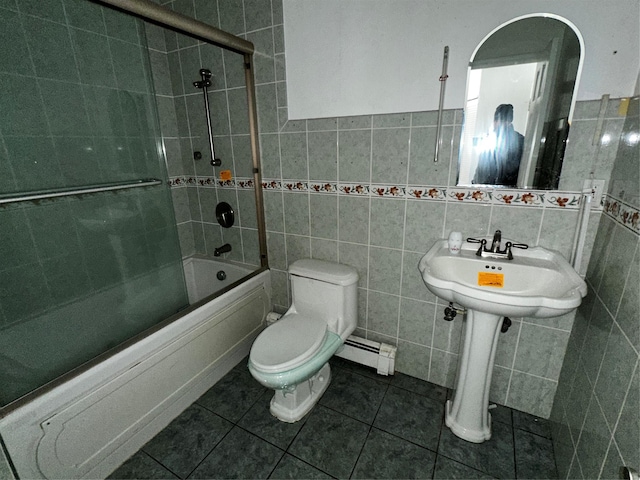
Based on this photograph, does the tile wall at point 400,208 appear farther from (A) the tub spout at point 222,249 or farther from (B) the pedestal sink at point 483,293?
(A) the tub spout at point 222,249

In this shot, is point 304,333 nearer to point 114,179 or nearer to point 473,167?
point 473,167

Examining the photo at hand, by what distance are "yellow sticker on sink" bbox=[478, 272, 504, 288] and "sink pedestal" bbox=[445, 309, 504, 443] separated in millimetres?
128

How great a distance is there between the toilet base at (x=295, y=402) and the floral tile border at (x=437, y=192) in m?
1.00

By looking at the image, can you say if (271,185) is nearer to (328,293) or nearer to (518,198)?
(328,293)

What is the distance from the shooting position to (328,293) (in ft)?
5.40

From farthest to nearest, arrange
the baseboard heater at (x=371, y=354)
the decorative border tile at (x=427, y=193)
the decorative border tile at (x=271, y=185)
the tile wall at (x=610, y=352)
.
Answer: the decorative border tile at (x=271, y=185) < the baseboard heater at (x=371, y=354) < the decorative border tile at (x=427, y=193) < the tile wall at (x=610, y=352)

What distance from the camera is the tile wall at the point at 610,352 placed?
32.5 inches

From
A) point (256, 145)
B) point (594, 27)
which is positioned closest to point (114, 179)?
point (256, 145)

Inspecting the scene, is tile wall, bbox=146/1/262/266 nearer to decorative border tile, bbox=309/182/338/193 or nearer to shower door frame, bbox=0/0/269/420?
shower door frame, bbox=0/0/269/420

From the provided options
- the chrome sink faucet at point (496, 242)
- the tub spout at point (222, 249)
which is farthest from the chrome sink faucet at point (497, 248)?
the tub spout at point (222, 249)

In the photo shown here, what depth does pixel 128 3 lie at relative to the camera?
1.16 m

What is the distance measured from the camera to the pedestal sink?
1060mm

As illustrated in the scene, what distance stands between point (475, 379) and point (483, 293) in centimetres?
50

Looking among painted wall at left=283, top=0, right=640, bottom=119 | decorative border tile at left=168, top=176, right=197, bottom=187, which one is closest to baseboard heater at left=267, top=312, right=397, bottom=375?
painted wall at left=283, top=0, right=640, bottom=119
